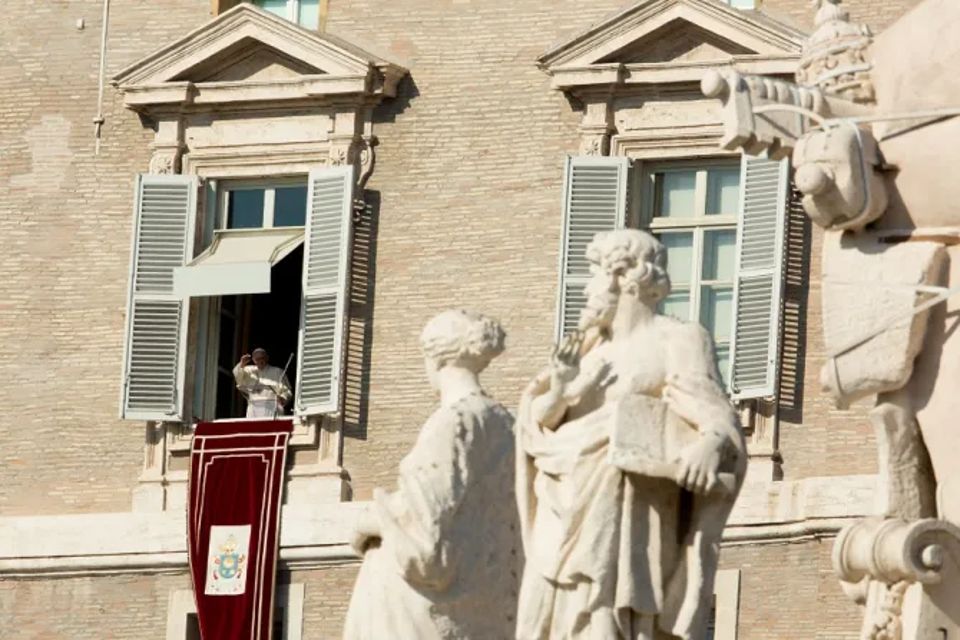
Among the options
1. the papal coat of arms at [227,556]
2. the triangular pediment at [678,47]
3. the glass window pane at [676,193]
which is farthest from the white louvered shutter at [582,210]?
the papal coat of arms at [227,556]

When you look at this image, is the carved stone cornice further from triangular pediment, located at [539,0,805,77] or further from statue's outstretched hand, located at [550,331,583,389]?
statue's outstretched hand, located at [550,331,583,389]

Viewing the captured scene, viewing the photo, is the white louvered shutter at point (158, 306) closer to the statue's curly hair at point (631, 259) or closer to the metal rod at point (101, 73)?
the metal rod at point (101, 73)

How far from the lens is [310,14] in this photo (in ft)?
134

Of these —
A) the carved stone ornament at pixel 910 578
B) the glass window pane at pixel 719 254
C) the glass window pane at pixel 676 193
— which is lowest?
the carved stone ornament at pixel 910 578

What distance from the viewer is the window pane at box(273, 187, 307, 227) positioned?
40.1 meters

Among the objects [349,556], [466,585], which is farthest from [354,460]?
[466,585]

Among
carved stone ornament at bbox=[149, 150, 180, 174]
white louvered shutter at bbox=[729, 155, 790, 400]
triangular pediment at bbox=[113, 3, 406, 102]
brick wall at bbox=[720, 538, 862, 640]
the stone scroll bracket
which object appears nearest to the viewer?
brick wall at bbox=[720, 538, 862, 640]

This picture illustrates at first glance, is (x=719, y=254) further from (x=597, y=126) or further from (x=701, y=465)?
(x=701, y=465)

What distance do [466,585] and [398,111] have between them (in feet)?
A: 59.4

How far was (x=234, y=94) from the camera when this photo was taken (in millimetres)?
40188

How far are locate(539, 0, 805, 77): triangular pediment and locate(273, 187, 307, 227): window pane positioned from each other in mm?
2019

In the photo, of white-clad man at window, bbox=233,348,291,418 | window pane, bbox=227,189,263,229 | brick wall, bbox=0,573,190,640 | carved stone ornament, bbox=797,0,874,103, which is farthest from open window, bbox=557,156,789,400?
carved stone ornament, bbox=797,0,874,103

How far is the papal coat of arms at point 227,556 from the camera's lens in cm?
3969

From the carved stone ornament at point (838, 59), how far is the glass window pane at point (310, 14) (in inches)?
768
